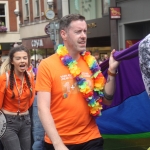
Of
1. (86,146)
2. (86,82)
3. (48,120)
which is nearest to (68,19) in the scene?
(86,82)

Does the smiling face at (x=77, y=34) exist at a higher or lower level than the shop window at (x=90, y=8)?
lower

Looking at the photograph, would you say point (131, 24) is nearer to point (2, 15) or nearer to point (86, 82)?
point (86, 82)

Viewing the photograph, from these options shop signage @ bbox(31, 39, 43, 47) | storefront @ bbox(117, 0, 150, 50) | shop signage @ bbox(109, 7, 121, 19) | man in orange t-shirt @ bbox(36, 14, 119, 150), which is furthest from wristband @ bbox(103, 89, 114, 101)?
shop signage @ bbox(31, 39, 43, 47)

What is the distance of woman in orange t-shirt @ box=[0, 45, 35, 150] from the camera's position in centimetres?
468

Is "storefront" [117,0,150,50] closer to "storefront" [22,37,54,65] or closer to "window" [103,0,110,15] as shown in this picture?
"window" [103,0,110,15]

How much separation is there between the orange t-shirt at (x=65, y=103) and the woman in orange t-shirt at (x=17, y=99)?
1.47 m

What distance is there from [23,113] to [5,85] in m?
0.42

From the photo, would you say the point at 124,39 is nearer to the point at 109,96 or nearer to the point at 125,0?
the point at 125,0

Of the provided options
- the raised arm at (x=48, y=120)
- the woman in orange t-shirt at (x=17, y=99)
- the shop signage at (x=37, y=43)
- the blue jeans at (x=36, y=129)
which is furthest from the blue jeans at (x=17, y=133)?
the shop signage at (x=37, y=43)

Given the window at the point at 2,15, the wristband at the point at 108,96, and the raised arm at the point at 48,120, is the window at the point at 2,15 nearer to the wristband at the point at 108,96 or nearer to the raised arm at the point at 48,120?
the wristband at the point at 108,96

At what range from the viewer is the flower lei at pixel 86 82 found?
10.7ft

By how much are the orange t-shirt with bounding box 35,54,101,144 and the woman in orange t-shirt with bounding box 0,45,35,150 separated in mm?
1467

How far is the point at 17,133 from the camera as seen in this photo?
189 inches

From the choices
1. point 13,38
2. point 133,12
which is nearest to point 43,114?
point 133,12
